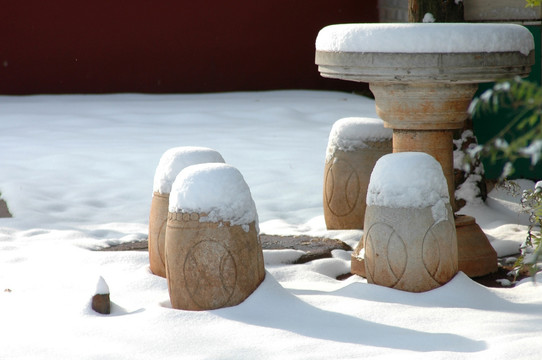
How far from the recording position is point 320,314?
10.7 feet

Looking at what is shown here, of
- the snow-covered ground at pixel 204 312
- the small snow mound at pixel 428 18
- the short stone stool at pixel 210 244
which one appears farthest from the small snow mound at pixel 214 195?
the small snow mound at pixel 428 18

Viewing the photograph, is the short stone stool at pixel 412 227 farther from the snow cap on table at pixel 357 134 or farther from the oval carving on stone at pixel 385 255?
the snow cap on table at pixel 357 134

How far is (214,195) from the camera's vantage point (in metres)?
3.33

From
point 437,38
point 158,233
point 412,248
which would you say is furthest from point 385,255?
point 158,233

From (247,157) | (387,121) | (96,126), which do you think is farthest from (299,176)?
(96,126)

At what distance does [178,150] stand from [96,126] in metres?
4.88

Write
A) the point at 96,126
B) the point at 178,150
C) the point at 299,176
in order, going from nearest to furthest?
1. the point at 178,150
2. the point at 299,176
3. the point at 96,126

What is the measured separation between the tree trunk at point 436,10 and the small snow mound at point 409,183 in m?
2.07

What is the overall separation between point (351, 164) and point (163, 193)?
56.3 inches

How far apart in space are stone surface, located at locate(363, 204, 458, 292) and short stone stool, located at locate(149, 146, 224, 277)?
37.5 inches

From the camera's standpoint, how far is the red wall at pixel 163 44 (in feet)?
33.4

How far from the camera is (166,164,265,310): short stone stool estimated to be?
3.31 meters

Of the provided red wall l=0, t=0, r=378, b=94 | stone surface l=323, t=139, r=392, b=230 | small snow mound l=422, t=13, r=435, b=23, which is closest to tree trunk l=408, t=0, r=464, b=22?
small snow mound l=422, t=13, r=435, b=23

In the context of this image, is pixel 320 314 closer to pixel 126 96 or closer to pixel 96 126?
pixel 96 126
